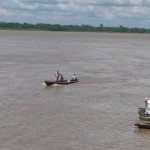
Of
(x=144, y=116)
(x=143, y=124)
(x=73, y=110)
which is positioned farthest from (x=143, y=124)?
(x=73, y=110)

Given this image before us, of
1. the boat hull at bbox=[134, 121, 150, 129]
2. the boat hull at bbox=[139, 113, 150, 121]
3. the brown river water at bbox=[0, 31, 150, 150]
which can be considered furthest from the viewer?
the boat hull at bbox=[139, 113, 150, 121]

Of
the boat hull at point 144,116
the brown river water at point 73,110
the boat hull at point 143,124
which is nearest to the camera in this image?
the brown river water at point 73,110

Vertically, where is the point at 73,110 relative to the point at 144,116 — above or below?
below

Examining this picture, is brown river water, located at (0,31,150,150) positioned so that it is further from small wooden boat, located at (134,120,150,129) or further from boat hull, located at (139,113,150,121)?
boat hull, located at (139,113,150,121)

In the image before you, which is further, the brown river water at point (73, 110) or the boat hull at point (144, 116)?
the boat hull at point (144, 116)

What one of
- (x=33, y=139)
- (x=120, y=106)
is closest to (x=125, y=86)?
(x=120, y=106)

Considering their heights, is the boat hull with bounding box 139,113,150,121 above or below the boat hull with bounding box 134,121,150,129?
above

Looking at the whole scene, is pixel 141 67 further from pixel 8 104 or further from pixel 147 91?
pixel 8 104

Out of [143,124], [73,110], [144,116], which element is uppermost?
[144,116]

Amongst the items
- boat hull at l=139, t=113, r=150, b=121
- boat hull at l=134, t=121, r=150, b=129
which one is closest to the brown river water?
boat hull at l=134, t=121, r=150, b=129

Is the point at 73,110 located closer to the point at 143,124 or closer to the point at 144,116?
the point at 144,116

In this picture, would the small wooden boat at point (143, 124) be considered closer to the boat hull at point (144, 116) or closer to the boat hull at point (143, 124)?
the boat hull at point (143, 124)

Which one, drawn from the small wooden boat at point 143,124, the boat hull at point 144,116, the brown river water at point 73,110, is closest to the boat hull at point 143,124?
the small wooden boat at point 143,124

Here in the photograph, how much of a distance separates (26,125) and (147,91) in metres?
13.5
